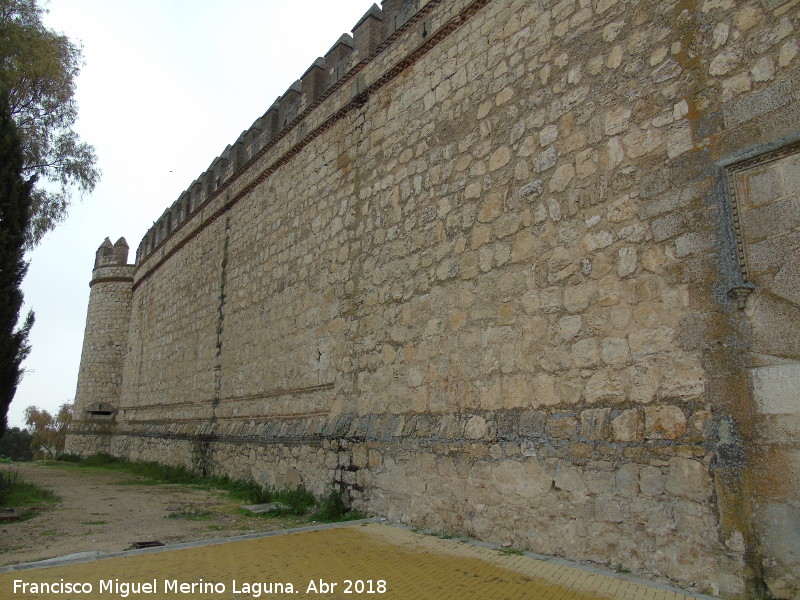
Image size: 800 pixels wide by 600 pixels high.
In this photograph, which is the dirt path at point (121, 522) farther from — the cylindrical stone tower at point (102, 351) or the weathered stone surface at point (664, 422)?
the cylindrical stone tower at point (102, 351)

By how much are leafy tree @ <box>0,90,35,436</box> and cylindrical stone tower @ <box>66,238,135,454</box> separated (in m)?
11.2

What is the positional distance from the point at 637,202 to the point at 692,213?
471 mm

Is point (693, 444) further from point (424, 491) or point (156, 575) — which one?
point (156, 575)

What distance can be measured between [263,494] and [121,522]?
6.66ft

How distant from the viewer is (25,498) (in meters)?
8.95

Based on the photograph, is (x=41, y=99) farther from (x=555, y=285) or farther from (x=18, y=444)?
(x=18, y=444)

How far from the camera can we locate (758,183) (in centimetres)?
375

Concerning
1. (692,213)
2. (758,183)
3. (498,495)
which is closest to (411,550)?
(498,495)

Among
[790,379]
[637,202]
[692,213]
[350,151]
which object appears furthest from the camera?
[350,151]

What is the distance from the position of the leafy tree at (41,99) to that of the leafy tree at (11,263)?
2.37 metres

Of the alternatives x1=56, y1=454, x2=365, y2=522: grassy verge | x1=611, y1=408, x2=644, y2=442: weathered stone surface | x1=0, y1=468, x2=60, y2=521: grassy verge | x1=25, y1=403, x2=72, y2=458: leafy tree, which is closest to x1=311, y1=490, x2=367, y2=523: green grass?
x1=56, y1=454, x2=365, y2=522: grassy verge

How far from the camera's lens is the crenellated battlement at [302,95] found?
793cm

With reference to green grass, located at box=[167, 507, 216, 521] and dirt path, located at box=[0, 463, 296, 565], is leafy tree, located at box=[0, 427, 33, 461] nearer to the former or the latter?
dirt path, located at box=[0, 463, 296, 565]

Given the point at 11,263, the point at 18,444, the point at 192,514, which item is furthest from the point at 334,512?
the point at 18,444
